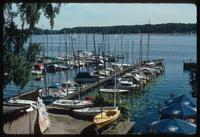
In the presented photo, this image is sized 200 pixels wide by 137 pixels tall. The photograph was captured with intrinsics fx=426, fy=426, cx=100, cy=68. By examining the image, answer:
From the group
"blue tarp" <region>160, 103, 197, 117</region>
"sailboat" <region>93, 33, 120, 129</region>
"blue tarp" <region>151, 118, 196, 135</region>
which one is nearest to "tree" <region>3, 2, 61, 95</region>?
"blue tarp" <region>151, 118, 196, 135</region>

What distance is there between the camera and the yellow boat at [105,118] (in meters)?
17.0

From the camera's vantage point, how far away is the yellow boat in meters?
17.0

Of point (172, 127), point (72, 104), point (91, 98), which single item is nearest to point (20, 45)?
point (172, 127)

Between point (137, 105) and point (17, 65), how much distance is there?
19782 mm

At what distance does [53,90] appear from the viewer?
1158 inches

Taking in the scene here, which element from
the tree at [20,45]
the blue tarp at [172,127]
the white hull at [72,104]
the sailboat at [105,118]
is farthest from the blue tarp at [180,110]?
the tree at [20,45]

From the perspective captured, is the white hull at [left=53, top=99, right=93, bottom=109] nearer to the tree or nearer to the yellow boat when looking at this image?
the yellow boat

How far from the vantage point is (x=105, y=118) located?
1788cm

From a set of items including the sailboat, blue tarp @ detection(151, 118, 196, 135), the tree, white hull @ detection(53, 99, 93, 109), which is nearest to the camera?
the tree

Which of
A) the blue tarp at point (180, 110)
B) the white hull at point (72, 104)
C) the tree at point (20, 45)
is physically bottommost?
the white hull at point (72, 104)

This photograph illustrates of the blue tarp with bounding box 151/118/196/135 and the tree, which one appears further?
the blue tarp with bounding box 151/118/196/135

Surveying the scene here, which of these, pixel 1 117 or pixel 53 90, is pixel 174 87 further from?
pixel 1 117

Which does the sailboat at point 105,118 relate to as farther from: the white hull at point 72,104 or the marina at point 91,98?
the white hull at point 72,104

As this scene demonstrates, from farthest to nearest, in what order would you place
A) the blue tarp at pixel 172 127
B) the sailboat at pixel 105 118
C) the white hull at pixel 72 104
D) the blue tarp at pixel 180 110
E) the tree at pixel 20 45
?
1. the white hull at pixel 72 104
2. the sailboat at pixel 105 118
3. the blue tarp at pixel 180 110
4. the blue tarp at pixel 172 127
5. the tree at pixel 20 45
